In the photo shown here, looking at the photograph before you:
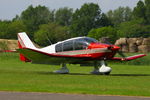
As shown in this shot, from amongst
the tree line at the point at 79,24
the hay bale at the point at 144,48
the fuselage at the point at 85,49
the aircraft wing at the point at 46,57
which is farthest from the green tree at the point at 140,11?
the aircraft wing at the point at 46,57

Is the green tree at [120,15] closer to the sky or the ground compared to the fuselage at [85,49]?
closer to the sky

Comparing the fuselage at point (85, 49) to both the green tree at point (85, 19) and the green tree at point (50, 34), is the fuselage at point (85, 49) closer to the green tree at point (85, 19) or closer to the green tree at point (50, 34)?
the green tree at point (50, 34)

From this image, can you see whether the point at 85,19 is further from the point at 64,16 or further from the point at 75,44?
the point at 75,44

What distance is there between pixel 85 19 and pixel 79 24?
11.1 feet

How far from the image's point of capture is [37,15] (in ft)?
614

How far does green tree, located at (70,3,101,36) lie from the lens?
15562cm

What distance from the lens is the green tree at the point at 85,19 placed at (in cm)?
15562

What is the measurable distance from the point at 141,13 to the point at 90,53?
133744 millimetres

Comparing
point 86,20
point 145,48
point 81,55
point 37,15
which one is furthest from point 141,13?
point 81,55

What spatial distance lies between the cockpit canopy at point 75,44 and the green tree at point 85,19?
421 feet

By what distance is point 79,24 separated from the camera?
156375 mm

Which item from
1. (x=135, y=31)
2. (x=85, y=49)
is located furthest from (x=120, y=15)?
(x=85, y=49)

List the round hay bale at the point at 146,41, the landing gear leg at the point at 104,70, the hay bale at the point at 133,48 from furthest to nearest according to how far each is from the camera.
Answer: the round hay bale at the point at 146,41
the hay bale at the point at 133,48
the landing gear leg at the point at 104,70

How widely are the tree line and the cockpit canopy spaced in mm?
67131
